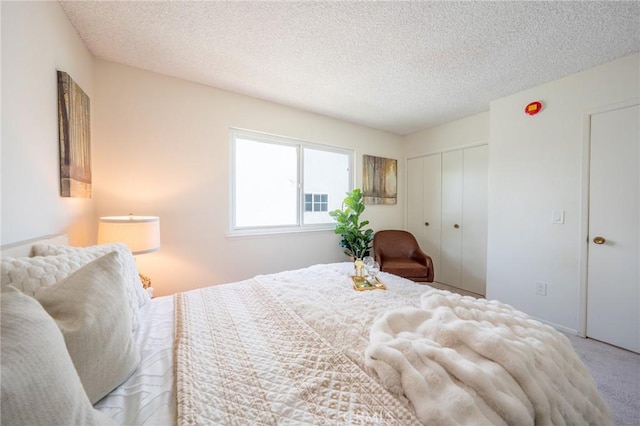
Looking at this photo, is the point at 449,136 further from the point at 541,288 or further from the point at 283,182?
the point at 283,182

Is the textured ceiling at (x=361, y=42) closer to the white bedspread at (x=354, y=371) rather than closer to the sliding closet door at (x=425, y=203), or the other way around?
the sliding closet door at (x=425, y=203)

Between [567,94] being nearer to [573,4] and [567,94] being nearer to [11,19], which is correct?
[573,4]

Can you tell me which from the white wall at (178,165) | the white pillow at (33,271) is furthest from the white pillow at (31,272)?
the white wall at (178,165)

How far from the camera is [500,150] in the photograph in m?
2.70

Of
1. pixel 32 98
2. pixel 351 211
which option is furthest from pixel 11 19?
pixel 351 211

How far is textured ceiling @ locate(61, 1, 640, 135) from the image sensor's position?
1.50 metres

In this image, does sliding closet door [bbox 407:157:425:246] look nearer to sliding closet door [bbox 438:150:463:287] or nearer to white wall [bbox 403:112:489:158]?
white wall [bbox 403:112:489:158]

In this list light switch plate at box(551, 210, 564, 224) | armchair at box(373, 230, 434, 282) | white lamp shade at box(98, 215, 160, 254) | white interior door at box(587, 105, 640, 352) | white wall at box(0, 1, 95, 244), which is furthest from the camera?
armchair at box(373, 230, 434, 282)

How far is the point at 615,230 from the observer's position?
2004 mm

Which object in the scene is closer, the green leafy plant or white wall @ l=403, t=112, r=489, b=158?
white wall @ l=403, t=112, r=489, b=158

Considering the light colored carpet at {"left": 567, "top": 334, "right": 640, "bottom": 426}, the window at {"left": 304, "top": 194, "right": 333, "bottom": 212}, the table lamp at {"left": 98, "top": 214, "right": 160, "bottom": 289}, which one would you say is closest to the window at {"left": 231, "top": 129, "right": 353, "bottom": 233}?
the window at {"left": 304, "top": 194, "right": 333, "bottom": 212}

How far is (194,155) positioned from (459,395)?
2.59 m

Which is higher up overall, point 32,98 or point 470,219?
point 32,98

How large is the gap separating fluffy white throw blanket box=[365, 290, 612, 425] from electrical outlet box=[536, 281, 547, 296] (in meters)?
1.82
